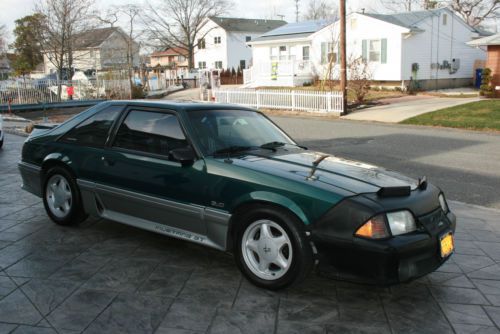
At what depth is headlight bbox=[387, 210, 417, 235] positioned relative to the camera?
351 centimetres

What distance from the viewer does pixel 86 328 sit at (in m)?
3.28

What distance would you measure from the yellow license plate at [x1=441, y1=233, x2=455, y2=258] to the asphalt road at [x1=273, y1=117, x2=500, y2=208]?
3573 mm

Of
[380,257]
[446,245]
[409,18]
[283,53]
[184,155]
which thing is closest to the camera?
[380,257]

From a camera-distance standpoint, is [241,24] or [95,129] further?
[241,24]

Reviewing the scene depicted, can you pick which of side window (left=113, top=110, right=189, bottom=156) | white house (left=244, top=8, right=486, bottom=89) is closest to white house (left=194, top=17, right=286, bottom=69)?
white house (left=244, top=8, right=486, bottom=89)

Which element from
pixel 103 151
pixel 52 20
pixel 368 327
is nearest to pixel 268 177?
pixel 368 327

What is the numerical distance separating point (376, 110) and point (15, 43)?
48.6m

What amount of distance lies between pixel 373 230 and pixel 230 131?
1855 mm

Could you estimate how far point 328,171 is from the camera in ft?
13.4

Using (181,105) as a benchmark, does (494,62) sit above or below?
above

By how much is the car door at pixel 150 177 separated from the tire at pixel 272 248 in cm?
47

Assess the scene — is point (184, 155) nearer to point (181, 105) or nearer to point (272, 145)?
point (181, 105)

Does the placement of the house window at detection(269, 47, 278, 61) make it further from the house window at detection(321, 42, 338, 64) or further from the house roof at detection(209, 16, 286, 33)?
the house roof at detection(209, 16, 286, 33)

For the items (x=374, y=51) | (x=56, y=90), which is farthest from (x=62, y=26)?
(x=374, y=51)
